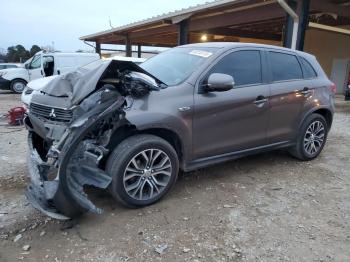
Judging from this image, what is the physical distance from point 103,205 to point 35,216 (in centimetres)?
67

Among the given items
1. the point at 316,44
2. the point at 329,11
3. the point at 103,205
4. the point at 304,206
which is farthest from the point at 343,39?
the point at 103,205

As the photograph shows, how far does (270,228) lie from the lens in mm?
3137

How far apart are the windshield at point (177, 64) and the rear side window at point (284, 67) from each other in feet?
3.13

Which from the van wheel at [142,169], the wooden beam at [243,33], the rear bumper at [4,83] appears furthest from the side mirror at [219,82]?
the rear bumper at [4,83]

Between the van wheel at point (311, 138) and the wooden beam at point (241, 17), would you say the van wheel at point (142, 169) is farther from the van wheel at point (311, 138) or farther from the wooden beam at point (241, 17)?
the wooden beam at point (241, 17)

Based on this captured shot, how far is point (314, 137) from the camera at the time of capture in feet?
16.4

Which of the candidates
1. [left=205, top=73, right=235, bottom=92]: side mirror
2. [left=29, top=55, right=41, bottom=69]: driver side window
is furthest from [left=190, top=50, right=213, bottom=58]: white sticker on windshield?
[left=29, top=55, right=41, bottom=69]: driver side window

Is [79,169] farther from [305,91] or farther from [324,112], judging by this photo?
[324,112]

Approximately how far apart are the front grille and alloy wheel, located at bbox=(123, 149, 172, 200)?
2.54 ft

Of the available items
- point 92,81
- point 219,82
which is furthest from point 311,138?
point 92,81

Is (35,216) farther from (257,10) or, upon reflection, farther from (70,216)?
(257,10)

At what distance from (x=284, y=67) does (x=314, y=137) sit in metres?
1.26

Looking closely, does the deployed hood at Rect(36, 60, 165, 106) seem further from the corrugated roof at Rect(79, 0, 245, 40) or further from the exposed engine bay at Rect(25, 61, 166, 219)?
the corrugated roof at Rect(79, 0, 245, 40)

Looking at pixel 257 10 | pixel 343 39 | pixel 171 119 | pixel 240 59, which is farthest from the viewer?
pixel 343 39
